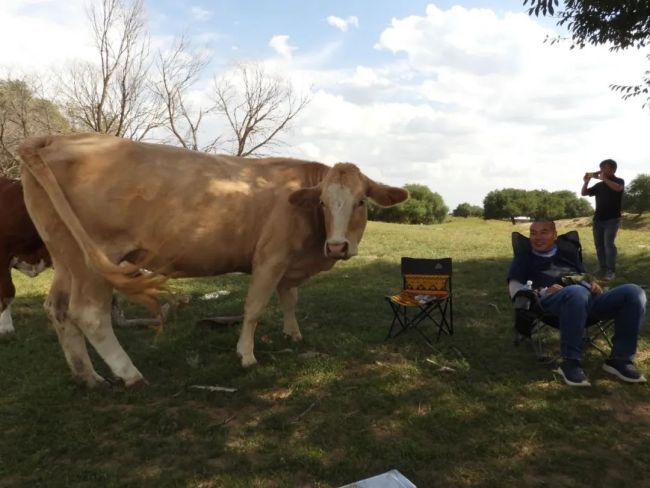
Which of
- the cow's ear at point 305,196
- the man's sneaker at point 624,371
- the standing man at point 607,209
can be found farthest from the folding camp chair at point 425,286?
the standing man at point 607,209

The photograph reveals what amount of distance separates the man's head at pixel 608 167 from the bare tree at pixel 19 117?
2178cm

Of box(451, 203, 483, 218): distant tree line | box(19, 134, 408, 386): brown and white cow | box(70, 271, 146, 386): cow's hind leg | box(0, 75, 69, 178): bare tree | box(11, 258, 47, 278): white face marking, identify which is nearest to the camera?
box(19, 134, 408, 386): brown and white cow

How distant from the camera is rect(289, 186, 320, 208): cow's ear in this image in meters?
5.04

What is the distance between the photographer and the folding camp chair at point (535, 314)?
5.13 metres

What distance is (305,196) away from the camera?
16.6 feet

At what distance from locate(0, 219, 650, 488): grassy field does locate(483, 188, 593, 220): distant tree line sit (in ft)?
133

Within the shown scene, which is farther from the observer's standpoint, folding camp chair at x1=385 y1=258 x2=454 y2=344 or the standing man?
the standing man

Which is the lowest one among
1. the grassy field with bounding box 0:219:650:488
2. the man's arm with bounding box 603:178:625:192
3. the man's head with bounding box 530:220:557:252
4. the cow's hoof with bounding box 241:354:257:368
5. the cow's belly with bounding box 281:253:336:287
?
the grassy field with bounding box 0:219:650:488

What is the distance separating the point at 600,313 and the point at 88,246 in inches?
191

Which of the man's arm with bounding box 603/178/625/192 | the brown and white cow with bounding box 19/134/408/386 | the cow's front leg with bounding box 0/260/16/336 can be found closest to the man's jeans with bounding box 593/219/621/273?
the man's arm with bounding box 603/178/625/192

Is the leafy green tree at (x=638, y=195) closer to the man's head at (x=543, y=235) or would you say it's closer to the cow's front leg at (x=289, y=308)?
the man's head at (x=543, y=235)

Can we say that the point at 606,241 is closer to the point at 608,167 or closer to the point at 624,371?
the point at 608,167

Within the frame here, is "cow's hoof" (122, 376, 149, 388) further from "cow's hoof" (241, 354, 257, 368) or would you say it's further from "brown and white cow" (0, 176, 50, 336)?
"brown and white cow" (0, 176, 50, 336)

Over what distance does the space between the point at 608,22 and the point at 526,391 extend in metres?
7.14
